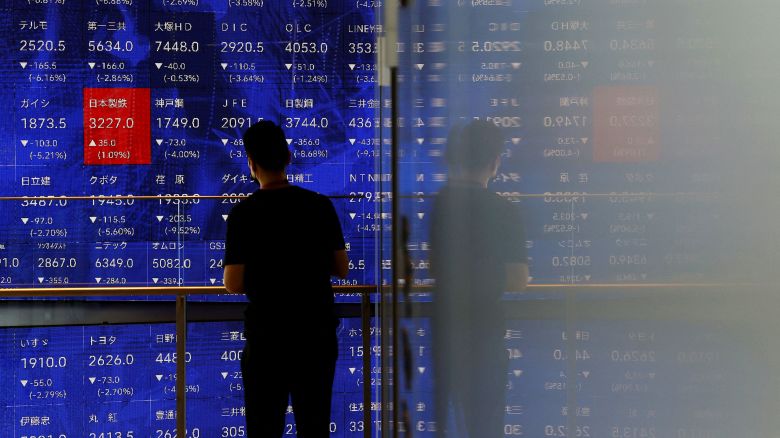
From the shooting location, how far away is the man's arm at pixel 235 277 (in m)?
1.34

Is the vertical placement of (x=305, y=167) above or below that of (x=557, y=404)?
above

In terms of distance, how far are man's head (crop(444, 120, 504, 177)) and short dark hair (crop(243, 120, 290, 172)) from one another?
0.89 metres

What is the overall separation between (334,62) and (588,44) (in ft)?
9.77

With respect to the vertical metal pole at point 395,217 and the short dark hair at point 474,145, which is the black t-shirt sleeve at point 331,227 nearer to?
the vertical metal pole at point 395,217

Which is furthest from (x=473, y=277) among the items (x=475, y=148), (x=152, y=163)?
(x=152, y=163)

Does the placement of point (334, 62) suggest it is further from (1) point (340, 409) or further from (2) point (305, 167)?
(1) point (340, 409)

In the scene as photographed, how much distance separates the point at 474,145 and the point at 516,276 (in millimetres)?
89

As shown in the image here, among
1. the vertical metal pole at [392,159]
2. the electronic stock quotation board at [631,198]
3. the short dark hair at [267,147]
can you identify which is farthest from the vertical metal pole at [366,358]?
the electronic stock quotation board at [631,198]

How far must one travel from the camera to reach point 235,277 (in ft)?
4.40

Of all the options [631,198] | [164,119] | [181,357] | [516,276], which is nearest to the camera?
[631,198]

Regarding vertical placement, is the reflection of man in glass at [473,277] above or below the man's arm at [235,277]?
above

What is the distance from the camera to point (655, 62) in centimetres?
21

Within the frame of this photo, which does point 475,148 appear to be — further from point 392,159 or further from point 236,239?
point 236,239

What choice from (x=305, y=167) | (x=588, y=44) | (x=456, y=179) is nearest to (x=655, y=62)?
(x=588, y=44)
